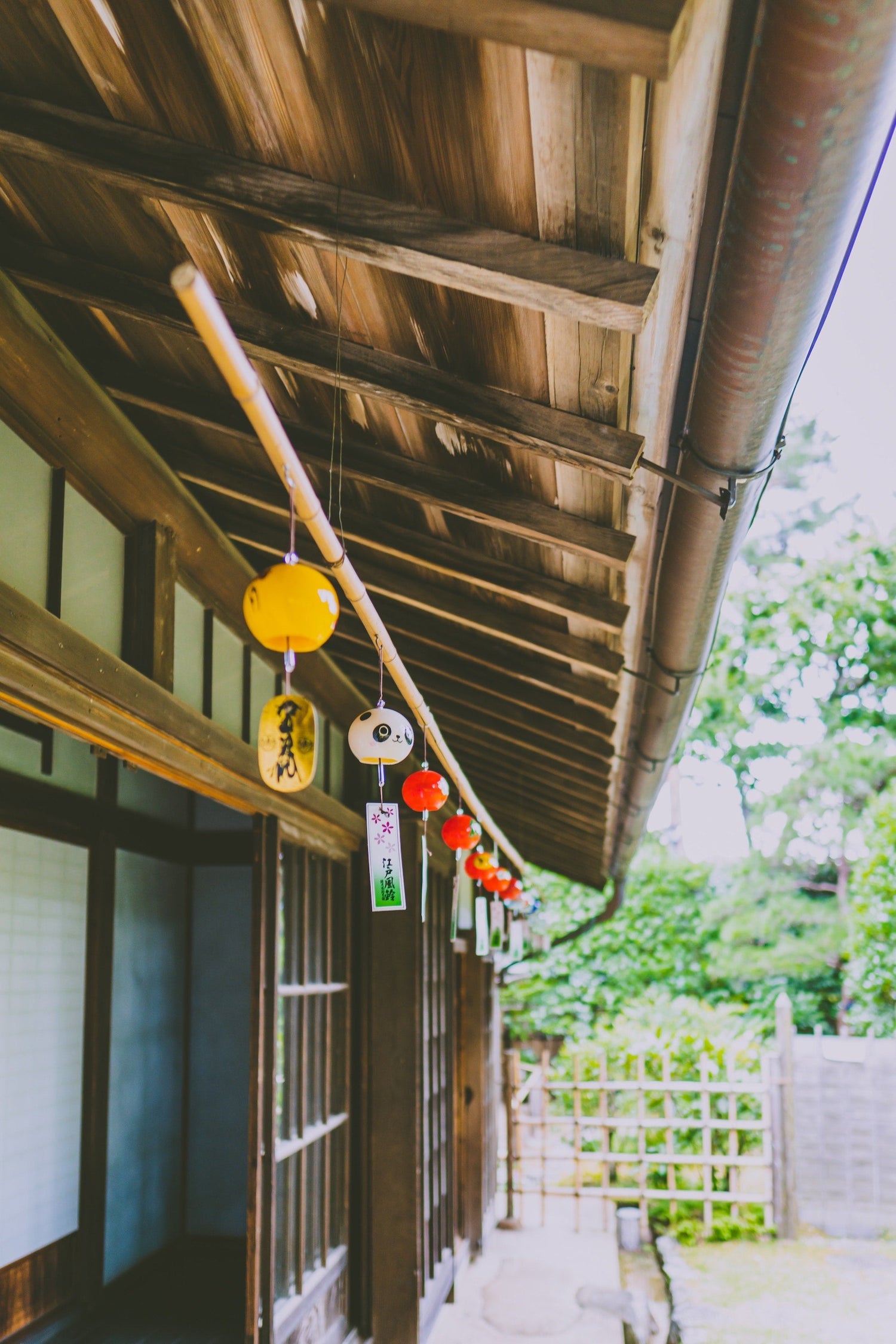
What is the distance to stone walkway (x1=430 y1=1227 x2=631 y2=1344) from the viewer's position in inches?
258

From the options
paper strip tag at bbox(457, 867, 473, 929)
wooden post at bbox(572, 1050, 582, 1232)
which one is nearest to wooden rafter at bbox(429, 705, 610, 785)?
paper strip tag at bbox(457, 867, 473, 929)

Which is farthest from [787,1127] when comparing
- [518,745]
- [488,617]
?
[488,617]

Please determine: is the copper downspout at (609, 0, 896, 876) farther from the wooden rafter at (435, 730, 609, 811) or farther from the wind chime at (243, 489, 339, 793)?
the wooden rafter at (435, 730, 609, 811)

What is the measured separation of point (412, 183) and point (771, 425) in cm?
81

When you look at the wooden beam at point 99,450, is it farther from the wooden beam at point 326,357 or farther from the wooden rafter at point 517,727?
the wooden rafter at point 517,727

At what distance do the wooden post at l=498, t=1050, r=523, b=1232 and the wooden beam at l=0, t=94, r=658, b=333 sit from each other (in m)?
9.70

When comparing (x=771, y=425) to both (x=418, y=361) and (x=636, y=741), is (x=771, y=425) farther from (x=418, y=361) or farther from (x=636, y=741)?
(x=636, y=741)

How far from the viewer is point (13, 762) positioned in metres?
4.94

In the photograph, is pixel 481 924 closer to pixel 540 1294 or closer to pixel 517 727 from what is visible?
pixel 517 727

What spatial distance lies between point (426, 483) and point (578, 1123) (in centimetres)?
909

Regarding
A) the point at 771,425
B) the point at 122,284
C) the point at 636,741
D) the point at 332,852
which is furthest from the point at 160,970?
the point at 771,425

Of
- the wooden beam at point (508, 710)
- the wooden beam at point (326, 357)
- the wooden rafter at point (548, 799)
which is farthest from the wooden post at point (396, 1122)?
the wooden beam at point (326, 357)

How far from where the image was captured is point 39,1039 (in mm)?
5152

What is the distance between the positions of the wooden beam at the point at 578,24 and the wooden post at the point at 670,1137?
10097mm
